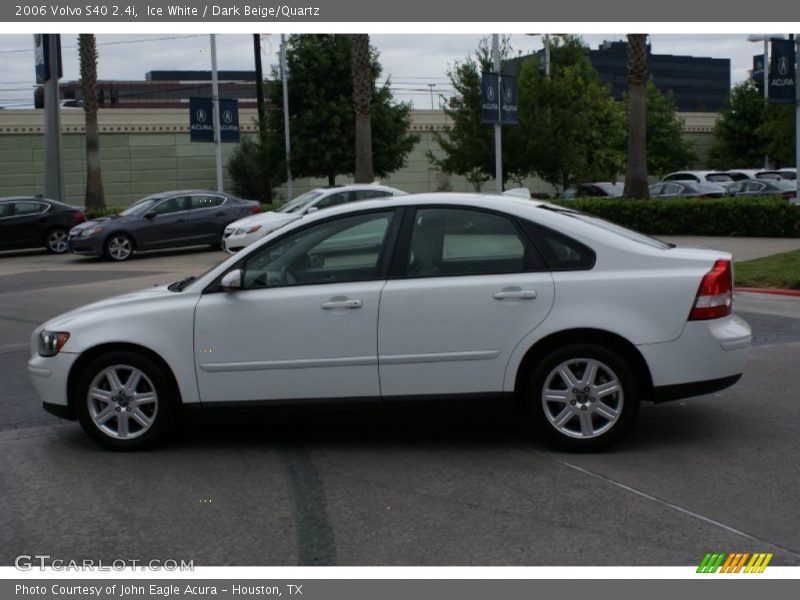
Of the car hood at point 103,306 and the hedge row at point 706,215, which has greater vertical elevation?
the car hood at point 103,306

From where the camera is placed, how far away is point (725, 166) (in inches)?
2242

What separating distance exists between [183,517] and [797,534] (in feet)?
10.1

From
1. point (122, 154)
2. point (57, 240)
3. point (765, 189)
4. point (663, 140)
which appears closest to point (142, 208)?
point (57, 240)

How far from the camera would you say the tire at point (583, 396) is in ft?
20.8

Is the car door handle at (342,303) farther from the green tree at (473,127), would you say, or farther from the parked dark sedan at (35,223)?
the green tree at (473,127)

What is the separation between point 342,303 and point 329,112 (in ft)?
116

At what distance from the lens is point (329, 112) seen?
4109cm

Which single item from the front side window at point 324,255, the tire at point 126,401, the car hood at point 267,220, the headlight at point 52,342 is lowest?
the tire at point 126,401

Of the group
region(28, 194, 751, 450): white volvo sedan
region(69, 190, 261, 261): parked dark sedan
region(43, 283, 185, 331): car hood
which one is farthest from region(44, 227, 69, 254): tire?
region(28, 194, 751, 450): white volvo sedan

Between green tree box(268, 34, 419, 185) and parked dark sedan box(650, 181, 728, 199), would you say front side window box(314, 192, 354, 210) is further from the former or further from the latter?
green tree box(268, 34, 419, 185)

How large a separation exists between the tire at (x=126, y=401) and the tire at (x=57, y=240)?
20887 millimetres

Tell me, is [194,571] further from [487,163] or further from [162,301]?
[487,163]

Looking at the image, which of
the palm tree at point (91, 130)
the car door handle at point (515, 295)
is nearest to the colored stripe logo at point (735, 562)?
the car door handle at point (515, 295)

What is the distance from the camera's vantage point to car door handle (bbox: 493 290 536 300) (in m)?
6.35
